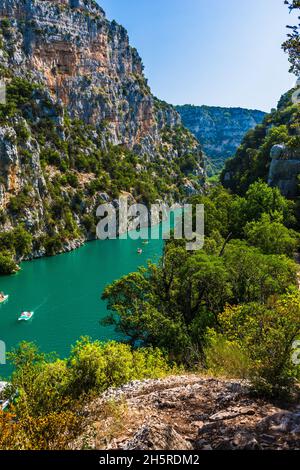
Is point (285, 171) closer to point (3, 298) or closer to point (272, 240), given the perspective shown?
point (272, 240)

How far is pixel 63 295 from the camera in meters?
43.4

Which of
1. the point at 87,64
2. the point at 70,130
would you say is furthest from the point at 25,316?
the point at 87,64

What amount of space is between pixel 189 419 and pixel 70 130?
9819 cm

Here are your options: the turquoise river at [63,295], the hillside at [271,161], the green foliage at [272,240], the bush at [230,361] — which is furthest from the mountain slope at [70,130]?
the bush at [230,361]

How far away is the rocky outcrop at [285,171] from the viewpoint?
55.9 meters

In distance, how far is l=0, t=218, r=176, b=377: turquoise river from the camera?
105ft

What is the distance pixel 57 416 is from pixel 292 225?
155 feet

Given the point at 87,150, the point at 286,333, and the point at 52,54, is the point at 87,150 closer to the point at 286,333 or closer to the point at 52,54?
the point at 52,54

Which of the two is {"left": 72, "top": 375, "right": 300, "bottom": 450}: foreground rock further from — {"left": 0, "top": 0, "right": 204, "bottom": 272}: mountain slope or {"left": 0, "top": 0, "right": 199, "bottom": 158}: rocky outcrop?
{"left": 0, "top": 0, "right": 199, "bottom": 158}: rocky outcrop

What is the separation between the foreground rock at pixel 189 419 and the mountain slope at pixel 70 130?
153 feet

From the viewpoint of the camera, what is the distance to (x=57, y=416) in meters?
8.30

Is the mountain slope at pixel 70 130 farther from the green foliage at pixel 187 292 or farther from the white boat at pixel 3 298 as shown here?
the green foliage at pixel 187 292

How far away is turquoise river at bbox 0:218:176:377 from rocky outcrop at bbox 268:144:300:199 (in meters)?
21.4
